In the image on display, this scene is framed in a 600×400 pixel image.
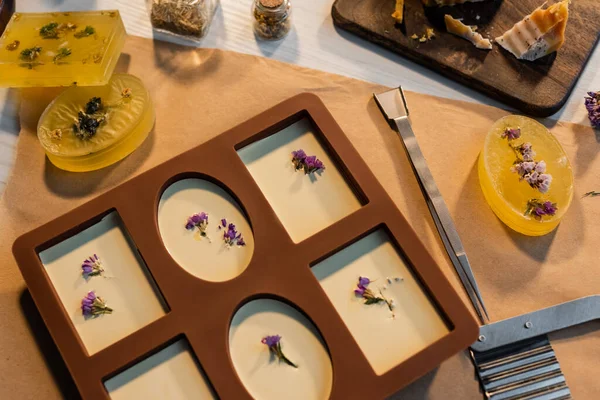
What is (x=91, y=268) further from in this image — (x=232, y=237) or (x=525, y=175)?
(x=525, y=175)

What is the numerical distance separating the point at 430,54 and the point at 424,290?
459 mm

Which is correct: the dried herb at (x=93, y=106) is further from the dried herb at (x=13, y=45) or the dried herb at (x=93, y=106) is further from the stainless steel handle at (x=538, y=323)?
the stainless steel handle at (x=538, y=323)

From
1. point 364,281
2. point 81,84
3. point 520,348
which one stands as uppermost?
point 81,84

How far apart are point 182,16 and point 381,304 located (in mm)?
623

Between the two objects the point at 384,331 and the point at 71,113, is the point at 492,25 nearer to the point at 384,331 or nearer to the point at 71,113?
the point at 384,331

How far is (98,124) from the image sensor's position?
94 centimetres

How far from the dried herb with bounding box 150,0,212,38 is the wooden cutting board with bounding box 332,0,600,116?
0.25 m

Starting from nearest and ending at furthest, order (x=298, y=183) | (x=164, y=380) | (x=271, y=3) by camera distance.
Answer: (x=164, y=380), (x=298, y=183), (x=271, y=3)

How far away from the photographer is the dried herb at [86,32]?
0.98 metres

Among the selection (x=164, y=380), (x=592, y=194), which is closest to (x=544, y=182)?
(x=592, y=194)

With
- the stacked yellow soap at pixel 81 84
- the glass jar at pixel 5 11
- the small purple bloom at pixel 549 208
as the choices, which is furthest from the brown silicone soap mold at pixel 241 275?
the glass jar at pixel 5 11

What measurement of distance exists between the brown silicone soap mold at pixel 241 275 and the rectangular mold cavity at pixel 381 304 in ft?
0.05

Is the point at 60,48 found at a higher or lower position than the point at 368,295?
higher

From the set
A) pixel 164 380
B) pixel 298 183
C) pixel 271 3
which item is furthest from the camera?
pixel 271 3
